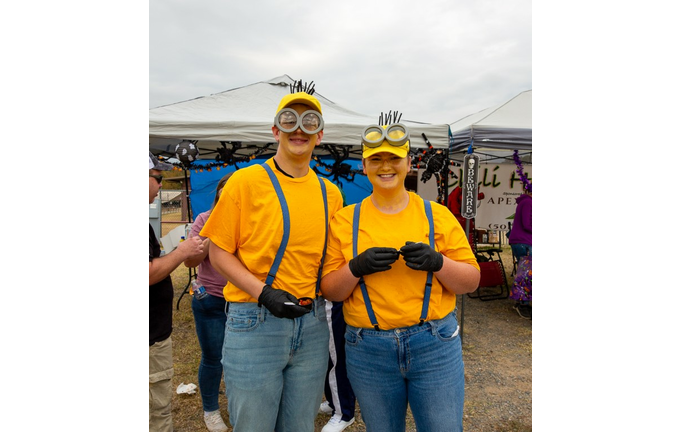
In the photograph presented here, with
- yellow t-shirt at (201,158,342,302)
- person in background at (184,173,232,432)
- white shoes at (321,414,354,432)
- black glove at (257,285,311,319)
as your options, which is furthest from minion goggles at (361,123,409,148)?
white shoes at (321,414,354,432)

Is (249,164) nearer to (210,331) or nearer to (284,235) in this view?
(210,331)

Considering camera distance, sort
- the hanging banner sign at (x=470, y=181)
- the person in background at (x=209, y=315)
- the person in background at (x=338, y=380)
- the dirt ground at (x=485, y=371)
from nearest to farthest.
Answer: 1. the person in background at (x=209, y=315)
2. the person in background at (x=338, y=380)
3. the dirt ground at (x=485, y=371)
4. the hanging banner sign at (x=470, y=181)

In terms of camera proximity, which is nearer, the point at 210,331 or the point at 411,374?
the point at 411,374

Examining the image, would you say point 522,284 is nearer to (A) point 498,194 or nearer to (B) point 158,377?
(A) point 498,194

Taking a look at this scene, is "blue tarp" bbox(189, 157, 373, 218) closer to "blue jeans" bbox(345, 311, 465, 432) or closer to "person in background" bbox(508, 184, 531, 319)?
"person in background" bbox(508, 184, 531, 319)

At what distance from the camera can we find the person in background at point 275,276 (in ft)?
4.98

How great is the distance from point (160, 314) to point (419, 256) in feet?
5.01

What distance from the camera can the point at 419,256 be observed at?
1436mm

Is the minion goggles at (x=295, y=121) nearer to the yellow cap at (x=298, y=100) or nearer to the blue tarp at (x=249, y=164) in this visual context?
the yellow cap at (x=298, y=100)

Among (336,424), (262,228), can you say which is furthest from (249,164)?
(262,228)

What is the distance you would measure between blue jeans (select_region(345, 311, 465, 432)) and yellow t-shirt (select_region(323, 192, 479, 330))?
55mm

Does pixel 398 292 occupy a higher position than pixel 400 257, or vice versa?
pixel 400 257

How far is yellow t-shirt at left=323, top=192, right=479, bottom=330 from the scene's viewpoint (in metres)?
1.53

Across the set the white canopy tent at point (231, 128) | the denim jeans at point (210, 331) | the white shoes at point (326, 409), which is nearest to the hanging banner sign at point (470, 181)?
the white canopy tent at point (231, 128)
